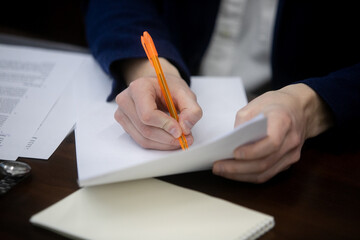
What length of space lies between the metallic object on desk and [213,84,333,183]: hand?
0.25 m

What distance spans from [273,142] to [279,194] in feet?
0.25

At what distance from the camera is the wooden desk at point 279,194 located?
0.42 m

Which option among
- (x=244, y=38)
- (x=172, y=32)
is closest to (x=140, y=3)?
(x=172, y=32)

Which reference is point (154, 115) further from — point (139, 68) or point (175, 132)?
point (139, 68)

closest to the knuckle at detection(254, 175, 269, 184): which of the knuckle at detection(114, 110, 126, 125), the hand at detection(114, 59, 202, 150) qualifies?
the hand at detection(114, 59, 202, 150)

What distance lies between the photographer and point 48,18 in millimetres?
1679

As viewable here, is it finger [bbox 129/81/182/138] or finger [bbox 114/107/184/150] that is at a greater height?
finger [bbox 129/81/182/138]

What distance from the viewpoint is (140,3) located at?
2.85ft

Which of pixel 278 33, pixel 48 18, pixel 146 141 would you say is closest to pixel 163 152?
pixel 146 141

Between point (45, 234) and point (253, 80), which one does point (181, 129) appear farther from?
point (253, 80)

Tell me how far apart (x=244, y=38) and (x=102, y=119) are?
0.58 m

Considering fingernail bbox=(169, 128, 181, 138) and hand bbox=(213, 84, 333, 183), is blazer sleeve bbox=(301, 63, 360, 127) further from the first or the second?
fingernail bbox=(169, 128, 181, 138)

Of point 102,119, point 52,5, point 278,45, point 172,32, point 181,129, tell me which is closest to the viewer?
point 181,129

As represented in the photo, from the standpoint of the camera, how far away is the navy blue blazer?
736mm
